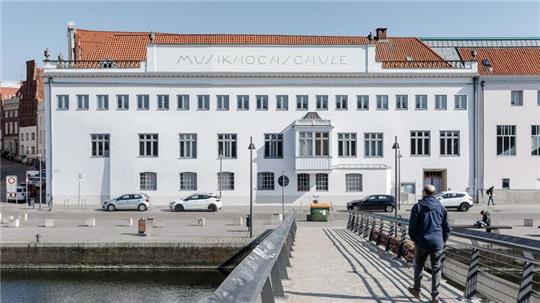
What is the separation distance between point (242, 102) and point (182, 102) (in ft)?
16.4

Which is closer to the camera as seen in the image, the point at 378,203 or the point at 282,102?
the point at 378,203

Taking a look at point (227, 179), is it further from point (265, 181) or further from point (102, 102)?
point (102, 102)

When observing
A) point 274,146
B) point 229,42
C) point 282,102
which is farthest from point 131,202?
point 229,42

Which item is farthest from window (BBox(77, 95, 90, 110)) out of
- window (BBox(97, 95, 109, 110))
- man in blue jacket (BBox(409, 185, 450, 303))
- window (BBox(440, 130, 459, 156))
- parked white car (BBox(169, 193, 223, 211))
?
man in blue jacket (BBox(409, 185, 450, 303))

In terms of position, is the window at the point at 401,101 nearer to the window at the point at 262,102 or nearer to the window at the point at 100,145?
the window at the point at 262,102

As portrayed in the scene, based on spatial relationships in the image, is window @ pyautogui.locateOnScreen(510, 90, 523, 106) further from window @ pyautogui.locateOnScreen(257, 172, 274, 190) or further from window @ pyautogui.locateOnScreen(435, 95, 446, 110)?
window @ pyautogui.locateOnScreen(257, 172, 274, 190)

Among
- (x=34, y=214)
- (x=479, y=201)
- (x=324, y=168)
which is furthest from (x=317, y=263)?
(x=479, y=201)

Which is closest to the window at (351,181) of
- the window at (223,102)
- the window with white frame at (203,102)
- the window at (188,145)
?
the window at (223,102)

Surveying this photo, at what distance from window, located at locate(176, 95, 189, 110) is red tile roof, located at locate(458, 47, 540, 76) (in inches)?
981

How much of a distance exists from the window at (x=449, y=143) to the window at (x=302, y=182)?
458 inches

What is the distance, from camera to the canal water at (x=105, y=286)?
1033 inches

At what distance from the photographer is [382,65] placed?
60.2 m

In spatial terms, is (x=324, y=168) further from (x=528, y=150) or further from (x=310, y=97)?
(x=528, y=150)

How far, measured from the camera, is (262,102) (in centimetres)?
5938
